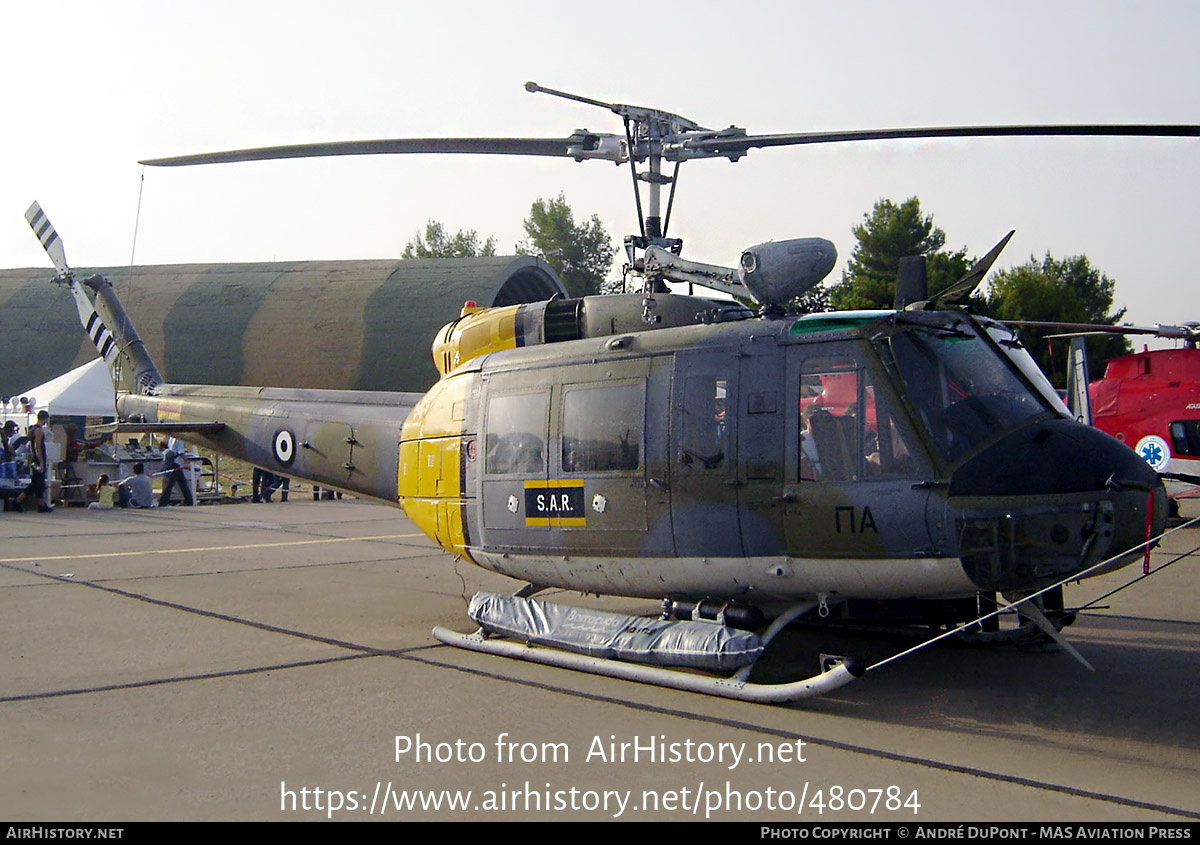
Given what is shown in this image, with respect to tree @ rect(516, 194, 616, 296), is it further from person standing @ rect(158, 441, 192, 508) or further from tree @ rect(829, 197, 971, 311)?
person standing @ rect(158, 441, 192, 508)

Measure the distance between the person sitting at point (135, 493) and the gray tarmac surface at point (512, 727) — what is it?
36.6ft

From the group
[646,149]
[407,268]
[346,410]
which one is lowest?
[346,410]

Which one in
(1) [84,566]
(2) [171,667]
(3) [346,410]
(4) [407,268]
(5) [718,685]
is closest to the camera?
(5) [718,685]

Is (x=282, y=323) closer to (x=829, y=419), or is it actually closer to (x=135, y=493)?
(x=135, y=493)

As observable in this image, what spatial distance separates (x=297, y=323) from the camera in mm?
32656

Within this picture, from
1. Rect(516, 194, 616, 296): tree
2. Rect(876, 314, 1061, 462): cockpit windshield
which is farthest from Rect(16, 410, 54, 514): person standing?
Rect(516, 194, 616, 296): tree

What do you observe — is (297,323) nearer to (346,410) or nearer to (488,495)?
(346,410)

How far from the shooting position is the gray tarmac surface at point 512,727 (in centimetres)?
446

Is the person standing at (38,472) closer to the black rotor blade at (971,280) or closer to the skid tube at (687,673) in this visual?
the skid tube at (687,673)

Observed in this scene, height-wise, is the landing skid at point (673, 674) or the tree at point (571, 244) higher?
the tree at point (571, 244)

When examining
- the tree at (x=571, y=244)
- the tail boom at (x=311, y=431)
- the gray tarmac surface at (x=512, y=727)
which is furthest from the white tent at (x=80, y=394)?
the tree at (x=571, y=244)

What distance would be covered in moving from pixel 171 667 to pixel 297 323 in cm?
2683

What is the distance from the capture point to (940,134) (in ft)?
23.0

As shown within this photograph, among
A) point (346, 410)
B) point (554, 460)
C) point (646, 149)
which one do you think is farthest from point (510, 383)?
point (346, 410)
